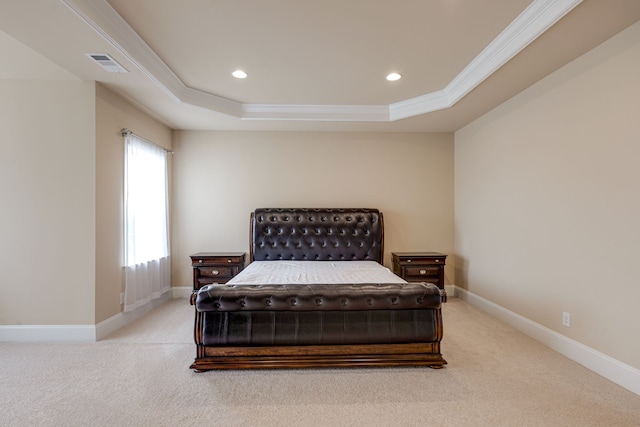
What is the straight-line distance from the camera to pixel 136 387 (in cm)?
229

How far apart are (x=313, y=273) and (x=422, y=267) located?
1812mm

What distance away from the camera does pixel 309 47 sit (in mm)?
2760

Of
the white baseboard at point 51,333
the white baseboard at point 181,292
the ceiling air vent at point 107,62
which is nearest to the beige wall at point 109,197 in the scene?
the white baseboard at point 51,333

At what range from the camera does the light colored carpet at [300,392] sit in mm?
1936

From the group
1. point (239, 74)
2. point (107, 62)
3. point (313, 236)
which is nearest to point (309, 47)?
point (239, 74)

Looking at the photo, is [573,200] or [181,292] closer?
[573,200]

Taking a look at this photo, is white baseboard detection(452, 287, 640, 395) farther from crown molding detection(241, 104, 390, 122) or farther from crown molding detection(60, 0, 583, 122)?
crown molding detection(241, 104, 390, 122)

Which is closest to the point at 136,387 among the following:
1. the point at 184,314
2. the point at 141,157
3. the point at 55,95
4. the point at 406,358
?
the point at 184,314

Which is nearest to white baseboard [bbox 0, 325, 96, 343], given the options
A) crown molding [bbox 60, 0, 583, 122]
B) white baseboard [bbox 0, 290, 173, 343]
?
white baseboard [bbox 0, 290, 173, 343]

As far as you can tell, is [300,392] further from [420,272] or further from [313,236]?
[420,272]

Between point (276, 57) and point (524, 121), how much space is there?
2.76m

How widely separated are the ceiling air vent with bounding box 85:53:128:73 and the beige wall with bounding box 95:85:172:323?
0.52 meters

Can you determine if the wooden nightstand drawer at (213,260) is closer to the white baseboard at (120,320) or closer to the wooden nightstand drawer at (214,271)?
the wooden nightstand drawer at (214,271)

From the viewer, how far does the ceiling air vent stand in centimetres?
258
